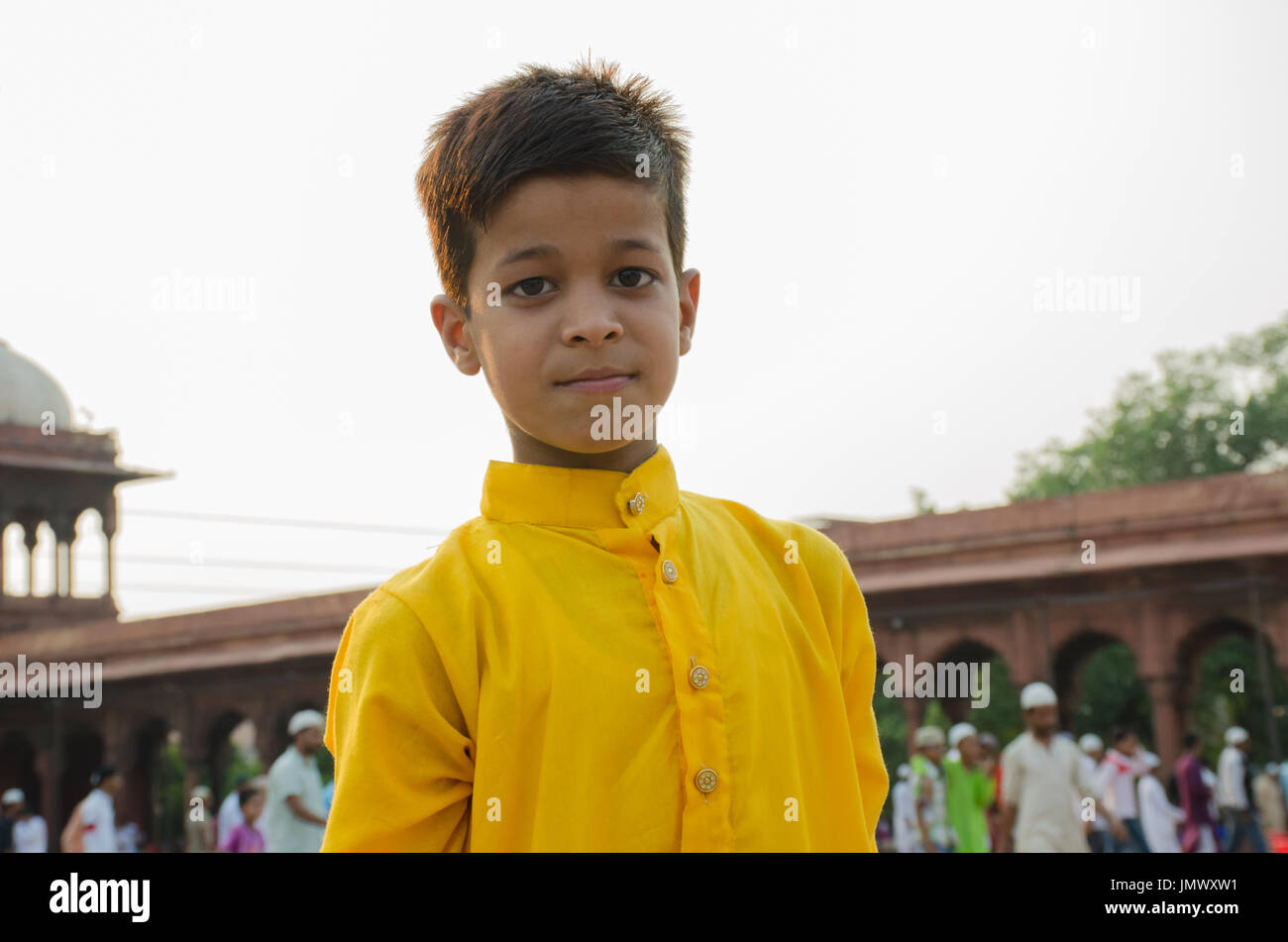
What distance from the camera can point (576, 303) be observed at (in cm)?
121

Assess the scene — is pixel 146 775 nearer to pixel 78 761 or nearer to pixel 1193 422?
pixel 78 761

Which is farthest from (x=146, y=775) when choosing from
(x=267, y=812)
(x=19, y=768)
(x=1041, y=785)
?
(x=1041, y=785)

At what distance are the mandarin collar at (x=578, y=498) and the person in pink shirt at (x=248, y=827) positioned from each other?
6.64 metres

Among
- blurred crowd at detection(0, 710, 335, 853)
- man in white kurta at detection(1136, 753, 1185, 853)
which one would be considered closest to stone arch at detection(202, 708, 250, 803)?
blurred crowd at detection(0, 710, 335, 853)

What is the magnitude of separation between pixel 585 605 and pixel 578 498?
120 mm

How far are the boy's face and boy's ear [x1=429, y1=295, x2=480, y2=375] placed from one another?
9cm

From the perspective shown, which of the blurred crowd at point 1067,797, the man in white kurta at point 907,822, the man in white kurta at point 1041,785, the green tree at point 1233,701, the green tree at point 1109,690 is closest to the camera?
the man in white kurta at point 1041,785

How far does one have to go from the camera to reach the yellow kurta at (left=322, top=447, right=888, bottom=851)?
113 centimetres

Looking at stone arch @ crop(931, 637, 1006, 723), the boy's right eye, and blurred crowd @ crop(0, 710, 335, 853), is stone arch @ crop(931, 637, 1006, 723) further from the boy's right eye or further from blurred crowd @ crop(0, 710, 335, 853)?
the boy's right eye

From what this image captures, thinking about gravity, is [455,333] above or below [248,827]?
above

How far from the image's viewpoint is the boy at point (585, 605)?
1135mm

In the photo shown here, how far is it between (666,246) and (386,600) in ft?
1.33

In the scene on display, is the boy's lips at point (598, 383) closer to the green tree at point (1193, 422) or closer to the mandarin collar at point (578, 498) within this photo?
the mandarin collar at point (578, 498)

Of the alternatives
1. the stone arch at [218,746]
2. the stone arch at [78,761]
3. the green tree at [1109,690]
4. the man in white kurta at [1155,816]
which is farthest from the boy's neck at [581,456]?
the green tree at [1109,690]
